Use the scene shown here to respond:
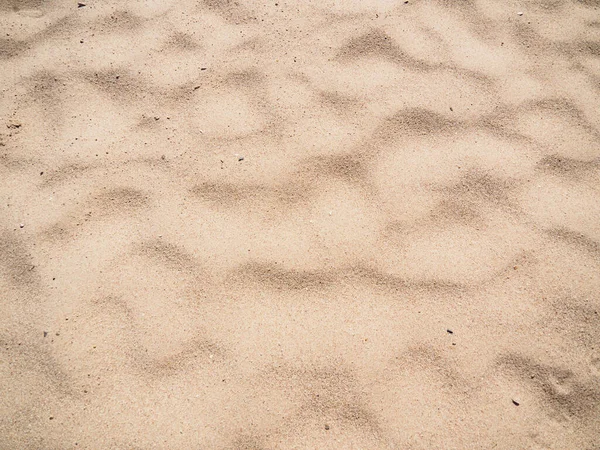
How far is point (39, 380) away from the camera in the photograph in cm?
117

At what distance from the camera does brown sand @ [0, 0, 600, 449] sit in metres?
1.14

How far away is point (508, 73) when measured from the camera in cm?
163

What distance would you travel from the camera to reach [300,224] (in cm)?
136

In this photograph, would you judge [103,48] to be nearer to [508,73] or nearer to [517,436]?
[508,73]

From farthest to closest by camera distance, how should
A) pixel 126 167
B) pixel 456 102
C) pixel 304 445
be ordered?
pixel 456 102 < pixel 126 167 < pixel 304 445

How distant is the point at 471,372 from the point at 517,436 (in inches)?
7.0

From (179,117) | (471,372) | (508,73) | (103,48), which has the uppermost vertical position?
(508,73)

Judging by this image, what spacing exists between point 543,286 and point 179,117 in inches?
50.3

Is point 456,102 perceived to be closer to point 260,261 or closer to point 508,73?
point 508,73

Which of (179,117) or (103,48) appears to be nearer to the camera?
(179,117)

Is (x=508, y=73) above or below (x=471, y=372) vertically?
above

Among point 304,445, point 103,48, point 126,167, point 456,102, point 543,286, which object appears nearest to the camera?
point 304,445

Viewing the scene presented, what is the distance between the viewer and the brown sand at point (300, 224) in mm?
1143

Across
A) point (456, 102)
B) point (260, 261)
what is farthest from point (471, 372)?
point (456, 102)
